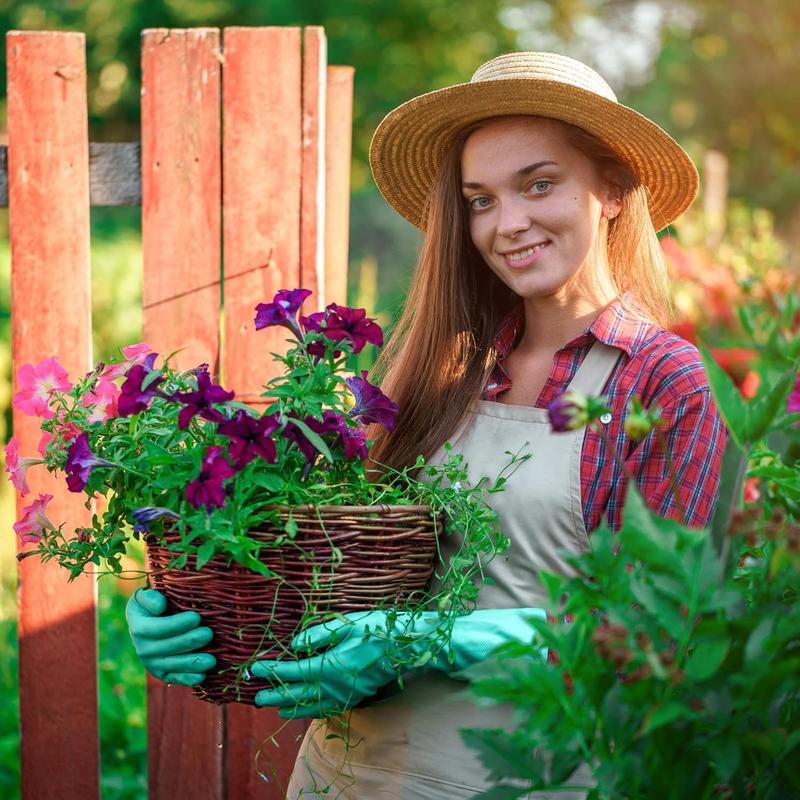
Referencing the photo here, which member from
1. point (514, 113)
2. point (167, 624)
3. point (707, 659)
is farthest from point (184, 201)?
point (707, 659)

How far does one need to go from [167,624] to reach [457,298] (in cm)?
90

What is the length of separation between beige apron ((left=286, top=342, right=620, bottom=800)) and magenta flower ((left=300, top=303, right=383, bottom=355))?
1.19 feet

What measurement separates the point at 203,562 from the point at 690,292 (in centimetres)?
388

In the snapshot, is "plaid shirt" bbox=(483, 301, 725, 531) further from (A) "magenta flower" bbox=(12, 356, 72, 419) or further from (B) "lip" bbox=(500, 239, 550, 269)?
(A) "magenta flower" bbox=(12, 356, 72, 419)

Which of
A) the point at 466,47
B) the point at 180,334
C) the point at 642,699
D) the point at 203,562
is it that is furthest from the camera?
the point at 466,47

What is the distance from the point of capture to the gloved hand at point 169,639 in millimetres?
1563

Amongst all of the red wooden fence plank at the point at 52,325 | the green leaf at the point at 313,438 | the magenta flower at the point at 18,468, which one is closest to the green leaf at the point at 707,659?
the green leaf at the point at 313,438

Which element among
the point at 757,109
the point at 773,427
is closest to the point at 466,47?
the point at 757,109

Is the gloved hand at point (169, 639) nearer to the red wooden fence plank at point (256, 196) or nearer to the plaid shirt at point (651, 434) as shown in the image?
the plaid shirt at point (651, 434)

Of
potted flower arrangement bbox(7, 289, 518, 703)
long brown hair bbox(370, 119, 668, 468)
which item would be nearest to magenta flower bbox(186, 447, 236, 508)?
potted flower arrangement bbox(7, 289, 518, 703)

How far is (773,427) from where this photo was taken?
876 millimetres

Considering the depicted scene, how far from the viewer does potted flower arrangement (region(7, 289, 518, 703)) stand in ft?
4.60

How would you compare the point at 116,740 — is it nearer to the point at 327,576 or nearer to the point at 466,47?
the point at 327,576

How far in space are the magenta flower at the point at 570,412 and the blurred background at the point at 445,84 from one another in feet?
0.43
